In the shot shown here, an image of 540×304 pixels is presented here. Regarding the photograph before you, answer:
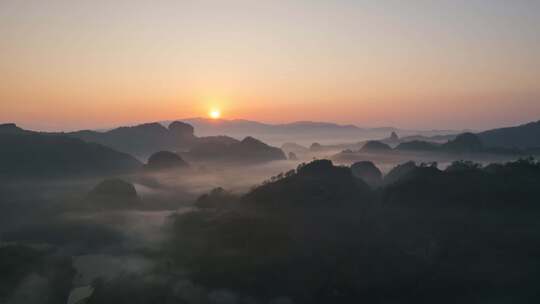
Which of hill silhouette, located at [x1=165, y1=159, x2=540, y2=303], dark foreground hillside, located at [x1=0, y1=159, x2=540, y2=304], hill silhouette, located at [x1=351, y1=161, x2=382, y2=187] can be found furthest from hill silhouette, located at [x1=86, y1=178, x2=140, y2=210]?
hill silhouette, located at [x1=351, y1=161, x2=382, y2=187]

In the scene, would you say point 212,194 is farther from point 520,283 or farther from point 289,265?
point 520,283

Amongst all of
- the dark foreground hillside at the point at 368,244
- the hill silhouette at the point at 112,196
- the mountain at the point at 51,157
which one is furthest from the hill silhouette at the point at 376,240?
the mountain at the point at 51,157

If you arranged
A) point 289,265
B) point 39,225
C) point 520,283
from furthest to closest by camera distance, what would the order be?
point 39,225 → point 289,265 → point 520,283

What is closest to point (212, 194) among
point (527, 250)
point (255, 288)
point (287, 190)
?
point (287, 190)

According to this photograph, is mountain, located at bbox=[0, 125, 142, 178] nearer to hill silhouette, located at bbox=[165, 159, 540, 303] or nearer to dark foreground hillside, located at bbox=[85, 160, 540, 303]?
dark foreground hillside, located at bbox=[85, 160, 540, 303]

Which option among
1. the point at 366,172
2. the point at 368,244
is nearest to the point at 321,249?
the point at 368,244

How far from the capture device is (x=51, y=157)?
171 meters

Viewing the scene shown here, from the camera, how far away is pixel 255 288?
213 ft

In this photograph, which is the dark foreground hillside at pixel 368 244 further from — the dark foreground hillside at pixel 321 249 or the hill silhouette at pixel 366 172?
the hill silhouette at pixel 366 172

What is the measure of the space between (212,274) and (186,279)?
4.23 metres

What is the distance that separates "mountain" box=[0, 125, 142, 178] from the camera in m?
160

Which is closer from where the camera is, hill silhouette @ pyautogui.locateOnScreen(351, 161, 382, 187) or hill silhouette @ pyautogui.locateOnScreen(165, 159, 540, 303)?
hill silhouette @ pyautogui.locateOnScreen(165, 159, 540, 303)

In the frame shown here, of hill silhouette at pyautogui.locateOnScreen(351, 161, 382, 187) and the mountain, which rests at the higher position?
the mountain

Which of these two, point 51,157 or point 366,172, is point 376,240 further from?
point 51,157
